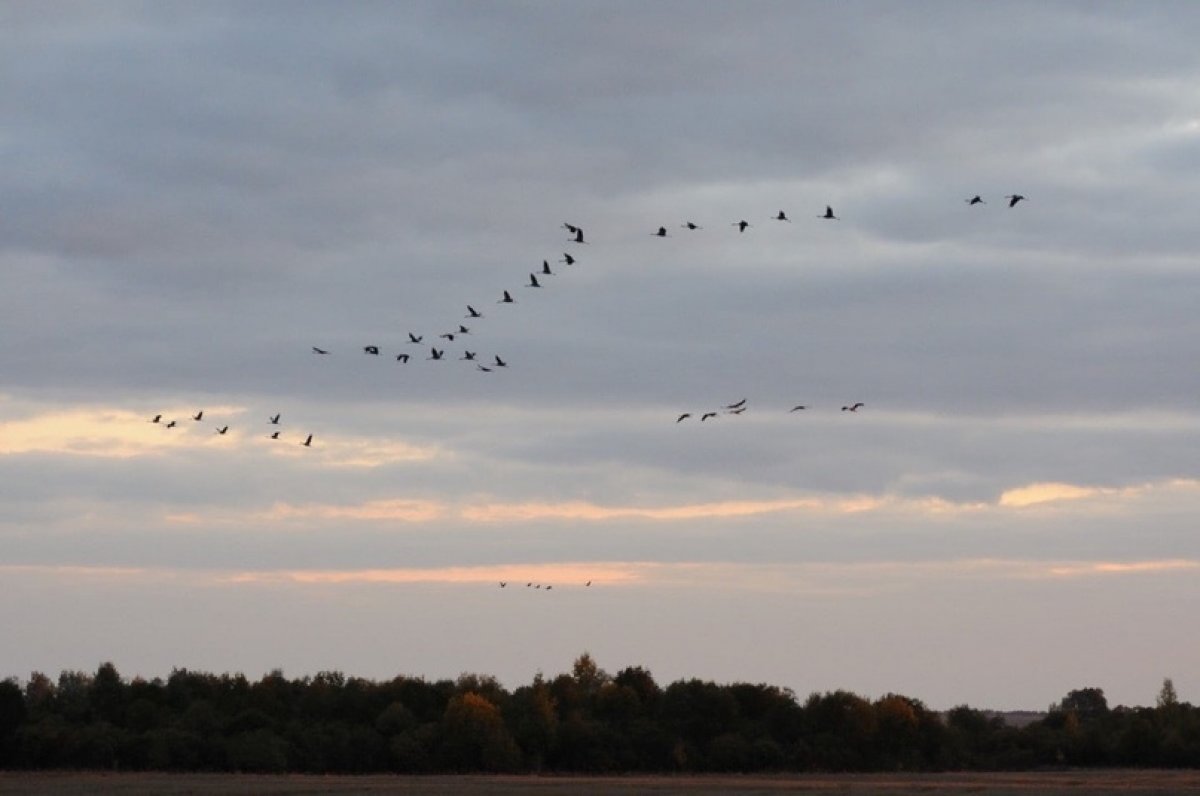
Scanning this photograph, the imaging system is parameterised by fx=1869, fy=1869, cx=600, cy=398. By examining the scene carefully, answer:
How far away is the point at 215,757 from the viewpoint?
145500 mm

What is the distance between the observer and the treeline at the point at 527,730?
145625 mm

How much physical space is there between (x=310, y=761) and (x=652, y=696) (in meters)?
35.3

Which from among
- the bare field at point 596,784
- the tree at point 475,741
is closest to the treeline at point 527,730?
the tree at point 475,741

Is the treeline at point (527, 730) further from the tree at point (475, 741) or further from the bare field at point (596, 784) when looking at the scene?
the bare field at point (596, 784)

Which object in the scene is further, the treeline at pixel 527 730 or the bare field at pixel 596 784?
the treeline at pixel 527 730

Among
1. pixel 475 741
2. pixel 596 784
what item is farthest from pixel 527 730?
pixel 596 784

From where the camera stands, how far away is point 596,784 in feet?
389

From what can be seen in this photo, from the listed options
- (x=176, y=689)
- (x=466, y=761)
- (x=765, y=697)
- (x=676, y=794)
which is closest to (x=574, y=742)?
(x=466, y=761)

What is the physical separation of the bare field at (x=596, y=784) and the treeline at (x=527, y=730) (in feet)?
37.9

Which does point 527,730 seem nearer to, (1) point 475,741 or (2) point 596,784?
(1) point 475,741

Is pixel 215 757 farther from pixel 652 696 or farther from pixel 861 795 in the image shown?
pixel 861 795

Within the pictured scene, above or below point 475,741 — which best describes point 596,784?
below

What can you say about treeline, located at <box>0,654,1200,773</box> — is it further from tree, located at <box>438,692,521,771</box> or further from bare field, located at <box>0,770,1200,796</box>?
bare field, located at <box>0,770,1200,796</box>

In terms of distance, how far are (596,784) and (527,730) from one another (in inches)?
1369
